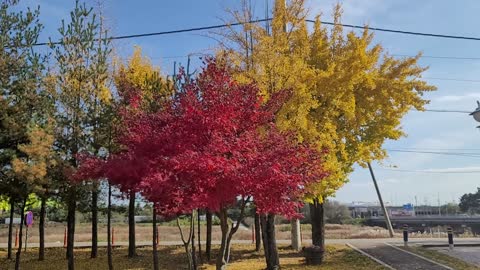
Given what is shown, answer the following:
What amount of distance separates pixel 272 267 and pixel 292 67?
6193 mm

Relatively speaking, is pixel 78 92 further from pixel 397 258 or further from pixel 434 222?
Result: pixel 434 222

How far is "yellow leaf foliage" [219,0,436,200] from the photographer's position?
13.4 meters

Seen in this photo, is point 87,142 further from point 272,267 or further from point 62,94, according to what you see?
point 272,267

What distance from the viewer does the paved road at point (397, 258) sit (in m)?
15.0

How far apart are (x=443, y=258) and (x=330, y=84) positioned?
311 inches

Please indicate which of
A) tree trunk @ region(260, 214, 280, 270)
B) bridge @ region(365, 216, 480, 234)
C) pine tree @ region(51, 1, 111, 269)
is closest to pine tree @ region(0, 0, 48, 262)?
pine tree @ region(51, 1, 111, 269)

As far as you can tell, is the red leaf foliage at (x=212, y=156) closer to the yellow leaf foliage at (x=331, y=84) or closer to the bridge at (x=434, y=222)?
the yellow leaf foliage at (x=331, y=84)

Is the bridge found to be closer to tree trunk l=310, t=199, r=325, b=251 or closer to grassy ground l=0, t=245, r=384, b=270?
grassy ground l=0, t=245, r=384, b=270

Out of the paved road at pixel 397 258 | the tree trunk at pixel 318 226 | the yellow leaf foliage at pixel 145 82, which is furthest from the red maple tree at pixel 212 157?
the tree trunk at pixel 318 226

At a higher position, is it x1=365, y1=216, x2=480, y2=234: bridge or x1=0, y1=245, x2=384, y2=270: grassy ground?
x1=0, y1=245, x2=384, y2=270: grassy ground

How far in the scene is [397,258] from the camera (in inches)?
672

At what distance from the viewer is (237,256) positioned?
63.9ft

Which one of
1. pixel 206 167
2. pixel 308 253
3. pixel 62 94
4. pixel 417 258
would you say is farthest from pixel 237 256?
pixel 206 167

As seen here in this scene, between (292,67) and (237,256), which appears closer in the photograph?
(292,67)
